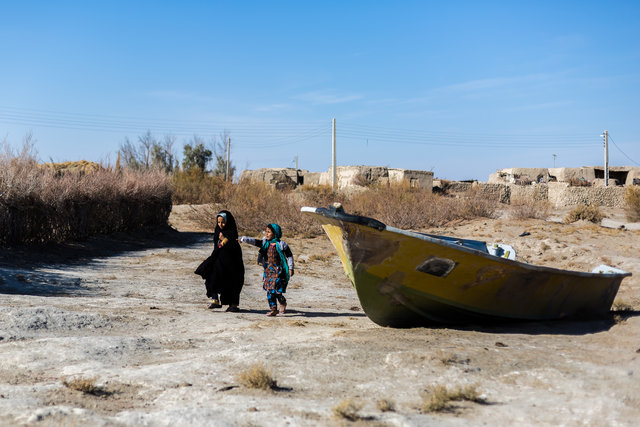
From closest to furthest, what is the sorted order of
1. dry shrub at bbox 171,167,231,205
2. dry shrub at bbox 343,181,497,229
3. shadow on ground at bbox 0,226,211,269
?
shadow on ground at bbox 0,226,211,269 < dry shrub at bbox 343,181,497,229 < dry shrub at bbox 171,167,231,205

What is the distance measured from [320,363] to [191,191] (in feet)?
93.7

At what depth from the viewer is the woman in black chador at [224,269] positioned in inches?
371

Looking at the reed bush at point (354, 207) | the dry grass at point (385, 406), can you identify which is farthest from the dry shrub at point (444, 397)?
the reed bush at point (354, 207)

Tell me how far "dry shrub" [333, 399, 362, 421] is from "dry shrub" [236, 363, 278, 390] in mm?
744

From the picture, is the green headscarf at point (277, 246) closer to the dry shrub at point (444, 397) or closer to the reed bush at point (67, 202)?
the dry shrub at point (444, 397)

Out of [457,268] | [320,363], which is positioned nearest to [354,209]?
[457,268]

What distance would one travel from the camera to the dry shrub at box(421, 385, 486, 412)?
15.2ft

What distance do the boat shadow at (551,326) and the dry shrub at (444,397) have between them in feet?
9.58

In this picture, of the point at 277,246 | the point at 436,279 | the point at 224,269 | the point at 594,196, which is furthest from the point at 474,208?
the point at 436,279

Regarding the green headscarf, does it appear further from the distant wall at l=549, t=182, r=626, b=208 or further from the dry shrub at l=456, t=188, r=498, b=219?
the distant wall at l=549, t=182, r=626, b=208

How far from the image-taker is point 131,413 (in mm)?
4410

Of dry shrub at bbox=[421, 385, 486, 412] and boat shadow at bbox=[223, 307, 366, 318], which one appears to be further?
boat shadow at bbox=[223, 307, 366, 318]

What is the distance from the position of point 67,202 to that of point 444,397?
48.8 ft

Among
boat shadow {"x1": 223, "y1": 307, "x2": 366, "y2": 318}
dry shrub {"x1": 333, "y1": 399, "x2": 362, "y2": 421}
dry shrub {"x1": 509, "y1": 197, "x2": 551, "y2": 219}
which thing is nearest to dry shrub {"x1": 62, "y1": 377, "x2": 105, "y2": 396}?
dry shrub {"x1": 333, "y1": 399, "x2": 362, "y2": 421}
